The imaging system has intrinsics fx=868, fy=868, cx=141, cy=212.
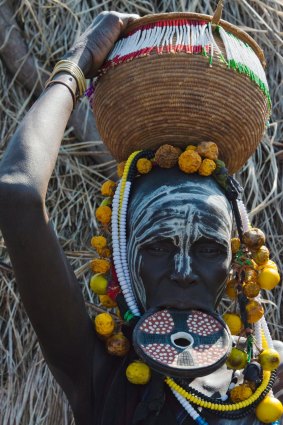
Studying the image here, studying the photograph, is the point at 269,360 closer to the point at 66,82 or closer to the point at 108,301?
the point at 108,301

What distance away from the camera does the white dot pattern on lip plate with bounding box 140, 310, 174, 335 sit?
2354 mm

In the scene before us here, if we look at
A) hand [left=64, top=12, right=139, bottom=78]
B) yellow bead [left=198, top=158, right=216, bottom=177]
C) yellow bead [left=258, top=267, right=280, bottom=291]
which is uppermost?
hand [left=64, top=12, right=139, bottom=78]

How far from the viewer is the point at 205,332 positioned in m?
2.36

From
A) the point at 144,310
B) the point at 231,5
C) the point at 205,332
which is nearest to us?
the point at 205,332

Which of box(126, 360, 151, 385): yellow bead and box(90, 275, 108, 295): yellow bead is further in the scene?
box(90, 275, 108, 295): yellow bead

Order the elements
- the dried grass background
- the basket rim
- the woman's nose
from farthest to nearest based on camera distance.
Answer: the dried grass background < the basket rim < the woman's nose

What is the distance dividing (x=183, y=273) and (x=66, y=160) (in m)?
2.21

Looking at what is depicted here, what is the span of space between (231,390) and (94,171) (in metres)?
2.15

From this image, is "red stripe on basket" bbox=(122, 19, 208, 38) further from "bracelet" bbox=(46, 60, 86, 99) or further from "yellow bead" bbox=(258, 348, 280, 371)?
"yellow bead" bbox=(258, 348, 280, 371)

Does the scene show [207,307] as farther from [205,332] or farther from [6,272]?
[6,272]

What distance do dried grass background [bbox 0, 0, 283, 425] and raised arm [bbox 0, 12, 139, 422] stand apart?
5.66 ft

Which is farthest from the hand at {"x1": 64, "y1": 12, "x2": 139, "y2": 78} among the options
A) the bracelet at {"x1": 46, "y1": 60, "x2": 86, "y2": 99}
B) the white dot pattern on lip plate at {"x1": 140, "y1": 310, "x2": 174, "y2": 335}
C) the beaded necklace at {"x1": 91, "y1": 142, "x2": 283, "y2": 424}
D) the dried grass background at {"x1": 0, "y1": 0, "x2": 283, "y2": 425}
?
the dried grass background at {"x1": 0, "y1": 0, "x2": 283, "y2": 425}

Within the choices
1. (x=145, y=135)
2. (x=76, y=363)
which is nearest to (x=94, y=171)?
(x=145, y=135)

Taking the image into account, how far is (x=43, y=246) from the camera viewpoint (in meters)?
2.30
